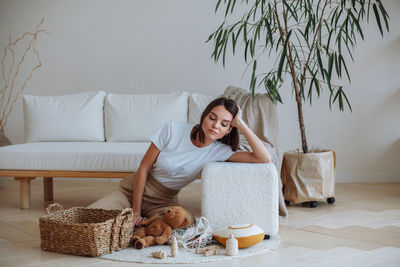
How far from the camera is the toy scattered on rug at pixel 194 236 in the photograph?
8.43 feet

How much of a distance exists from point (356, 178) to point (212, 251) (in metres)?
2.95

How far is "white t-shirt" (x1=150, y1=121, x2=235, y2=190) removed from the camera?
9.18ft

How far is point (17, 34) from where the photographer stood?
17.7 feet

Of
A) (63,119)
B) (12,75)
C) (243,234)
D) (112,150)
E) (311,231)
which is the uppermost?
(12,75)

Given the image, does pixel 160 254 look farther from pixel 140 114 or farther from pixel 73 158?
pixel 140 114

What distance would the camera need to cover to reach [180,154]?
9.19 feet

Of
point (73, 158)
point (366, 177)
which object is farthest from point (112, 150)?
point (366, 177)

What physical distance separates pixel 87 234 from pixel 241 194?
0.83 metres

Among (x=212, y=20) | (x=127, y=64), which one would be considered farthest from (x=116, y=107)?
(x=212, y=20)

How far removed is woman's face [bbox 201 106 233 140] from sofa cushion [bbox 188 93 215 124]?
146 cm

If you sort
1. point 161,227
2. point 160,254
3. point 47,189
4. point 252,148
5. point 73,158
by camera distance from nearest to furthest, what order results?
point 160,254
point 161,227
point 252,148
point 73,158
point 47,189

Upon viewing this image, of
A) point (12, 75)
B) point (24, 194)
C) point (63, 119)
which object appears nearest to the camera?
point (24, 194)

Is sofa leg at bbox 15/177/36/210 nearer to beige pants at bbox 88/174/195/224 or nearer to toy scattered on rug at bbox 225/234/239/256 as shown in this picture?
beige pants at bbox 88/174/195/224

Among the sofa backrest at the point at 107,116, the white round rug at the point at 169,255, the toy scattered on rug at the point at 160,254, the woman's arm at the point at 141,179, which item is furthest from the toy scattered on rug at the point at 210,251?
the sofa backrest at the point at 107,116
